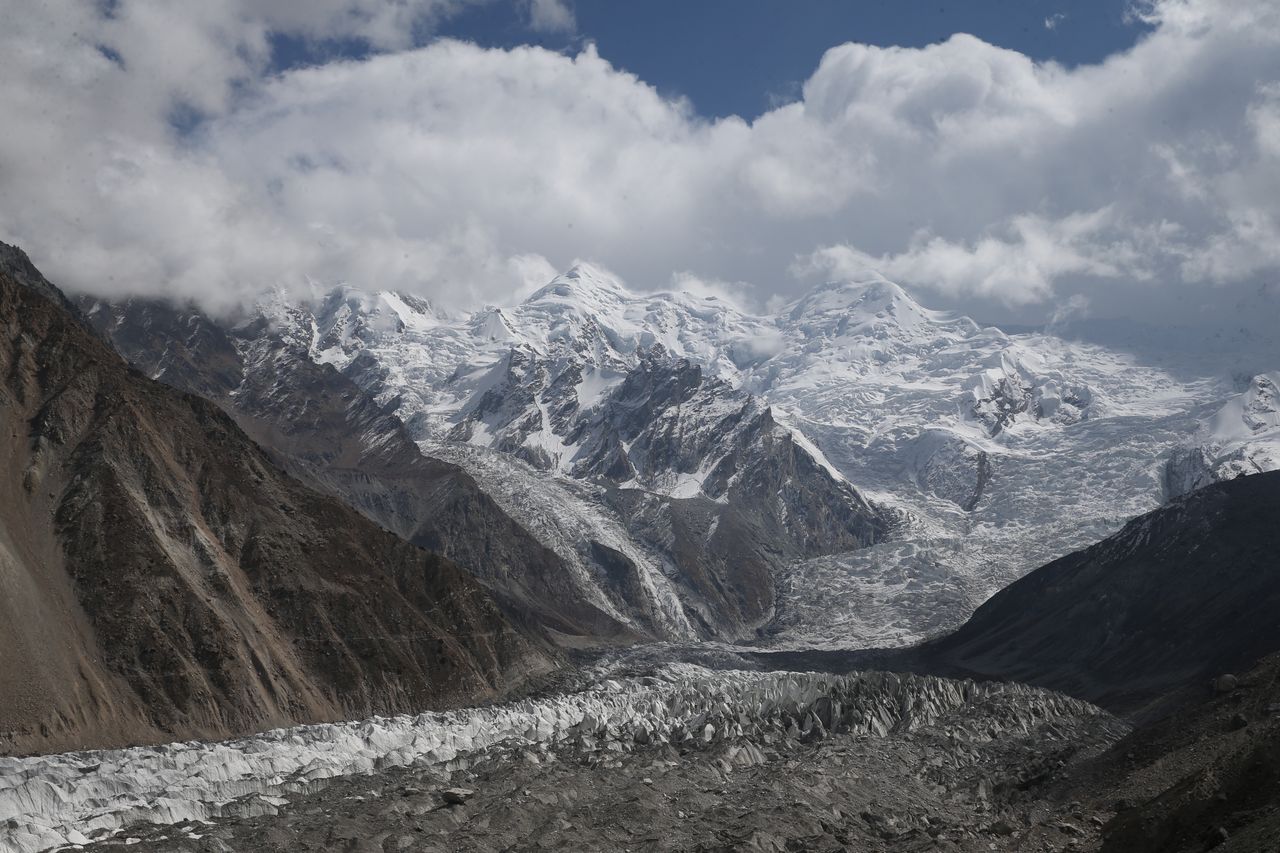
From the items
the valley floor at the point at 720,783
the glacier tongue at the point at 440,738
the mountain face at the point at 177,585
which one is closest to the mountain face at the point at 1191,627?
the glacier tongue at the point at 440,738

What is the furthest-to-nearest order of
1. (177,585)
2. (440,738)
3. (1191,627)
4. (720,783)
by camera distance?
(1191,627) < (177,585) < (440,738) < (720,783)

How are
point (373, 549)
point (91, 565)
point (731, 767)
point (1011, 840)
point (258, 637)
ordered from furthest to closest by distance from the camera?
1. point (373, 549)
2. point (258, 637)
3. point (91, 565)
4. point (731, 767)
5. point (1011, 840)

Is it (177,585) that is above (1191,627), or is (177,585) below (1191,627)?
above

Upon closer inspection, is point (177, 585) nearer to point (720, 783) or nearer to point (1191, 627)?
point (720, 783)

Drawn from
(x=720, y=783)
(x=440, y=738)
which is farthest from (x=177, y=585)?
(x=720, y=783)

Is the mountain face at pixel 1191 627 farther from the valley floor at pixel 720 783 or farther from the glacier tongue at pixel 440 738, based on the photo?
the valley floor at pixel 720 783

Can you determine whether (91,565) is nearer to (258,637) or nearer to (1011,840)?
(258,637)

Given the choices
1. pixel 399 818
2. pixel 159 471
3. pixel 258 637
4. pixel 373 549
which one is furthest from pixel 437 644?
pixel 399 818
